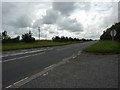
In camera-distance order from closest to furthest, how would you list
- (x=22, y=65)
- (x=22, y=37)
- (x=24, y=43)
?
1. (x=22, y=65)
2. (x=24, y=43)
3. (x=22, y=37)

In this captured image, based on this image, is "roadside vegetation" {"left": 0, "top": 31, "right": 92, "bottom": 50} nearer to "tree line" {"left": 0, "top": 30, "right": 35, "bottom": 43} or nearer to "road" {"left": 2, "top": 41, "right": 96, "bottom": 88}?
"tree line" {"left": 0, "top": 30, "right": 35, "bottom": 43}

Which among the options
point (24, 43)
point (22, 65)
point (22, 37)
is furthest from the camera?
point (22, 37)

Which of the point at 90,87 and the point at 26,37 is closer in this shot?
the point at 90,87

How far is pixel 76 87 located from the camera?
3.94 meters

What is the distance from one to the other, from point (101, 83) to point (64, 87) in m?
1.41

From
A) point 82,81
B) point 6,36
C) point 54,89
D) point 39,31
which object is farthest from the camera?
point 6,36

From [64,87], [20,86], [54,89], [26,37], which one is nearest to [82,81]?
[64,87]

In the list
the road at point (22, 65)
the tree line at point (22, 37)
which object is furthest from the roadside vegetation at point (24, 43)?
the road at point (22, 65)

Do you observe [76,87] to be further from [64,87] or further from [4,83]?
[4,83]

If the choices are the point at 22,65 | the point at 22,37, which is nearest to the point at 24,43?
the point at 22,37

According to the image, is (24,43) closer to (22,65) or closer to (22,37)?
(22,37)

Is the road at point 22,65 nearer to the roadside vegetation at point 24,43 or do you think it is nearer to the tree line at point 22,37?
the roadside vegetation at point 24,43

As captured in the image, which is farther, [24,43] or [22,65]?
[24,43]

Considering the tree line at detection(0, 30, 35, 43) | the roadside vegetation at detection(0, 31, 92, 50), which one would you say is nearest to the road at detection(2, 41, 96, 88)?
the roadside vegetation at detection(0, 31, 92, 50)
